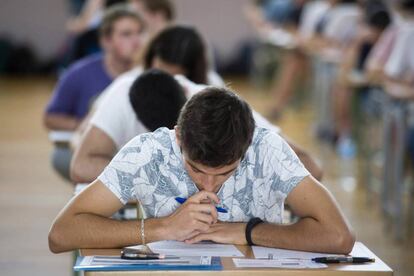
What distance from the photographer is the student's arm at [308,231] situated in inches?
101

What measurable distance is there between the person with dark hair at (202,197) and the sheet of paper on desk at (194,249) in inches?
0.9

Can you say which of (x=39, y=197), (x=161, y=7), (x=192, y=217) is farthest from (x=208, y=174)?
(x=39, y=197)

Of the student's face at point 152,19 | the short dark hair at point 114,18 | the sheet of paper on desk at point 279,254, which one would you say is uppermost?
the student's face at point 152,19

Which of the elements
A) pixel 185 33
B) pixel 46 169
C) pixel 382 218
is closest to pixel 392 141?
pixel 382 218

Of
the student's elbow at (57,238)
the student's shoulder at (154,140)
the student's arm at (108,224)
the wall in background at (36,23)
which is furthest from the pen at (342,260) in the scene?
the wall in background at (36,23)

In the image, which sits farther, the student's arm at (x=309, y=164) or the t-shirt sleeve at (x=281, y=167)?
the student's arm at (x=309, y=164)

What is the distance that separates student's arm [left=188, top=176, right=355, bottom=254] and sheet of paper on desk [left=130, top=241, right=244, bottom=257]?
0.08 feet

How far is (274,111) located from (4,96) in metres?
3.91

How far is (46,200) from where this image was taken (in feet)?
21.6

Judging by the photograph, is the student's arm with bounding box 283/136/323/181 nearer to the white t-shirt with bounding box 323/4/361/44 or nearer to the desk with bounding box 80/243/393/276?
the desk with bounding box 80/243/393/276

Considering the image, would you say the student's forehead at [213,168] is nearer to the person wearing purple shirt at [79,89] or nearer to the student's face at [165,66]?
the student's face at [165,66]

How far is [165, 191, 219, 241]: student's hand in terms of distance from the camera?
8.26 feet

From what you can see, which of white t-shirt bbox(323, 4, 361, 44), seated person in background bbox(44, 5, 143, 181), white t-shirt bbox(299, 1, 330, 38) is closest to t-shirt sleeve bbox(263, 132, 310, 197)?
seated person in background bbox(44, 5, 143, 181)

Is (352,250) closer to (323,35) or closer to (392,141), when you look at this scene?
(392,141)
